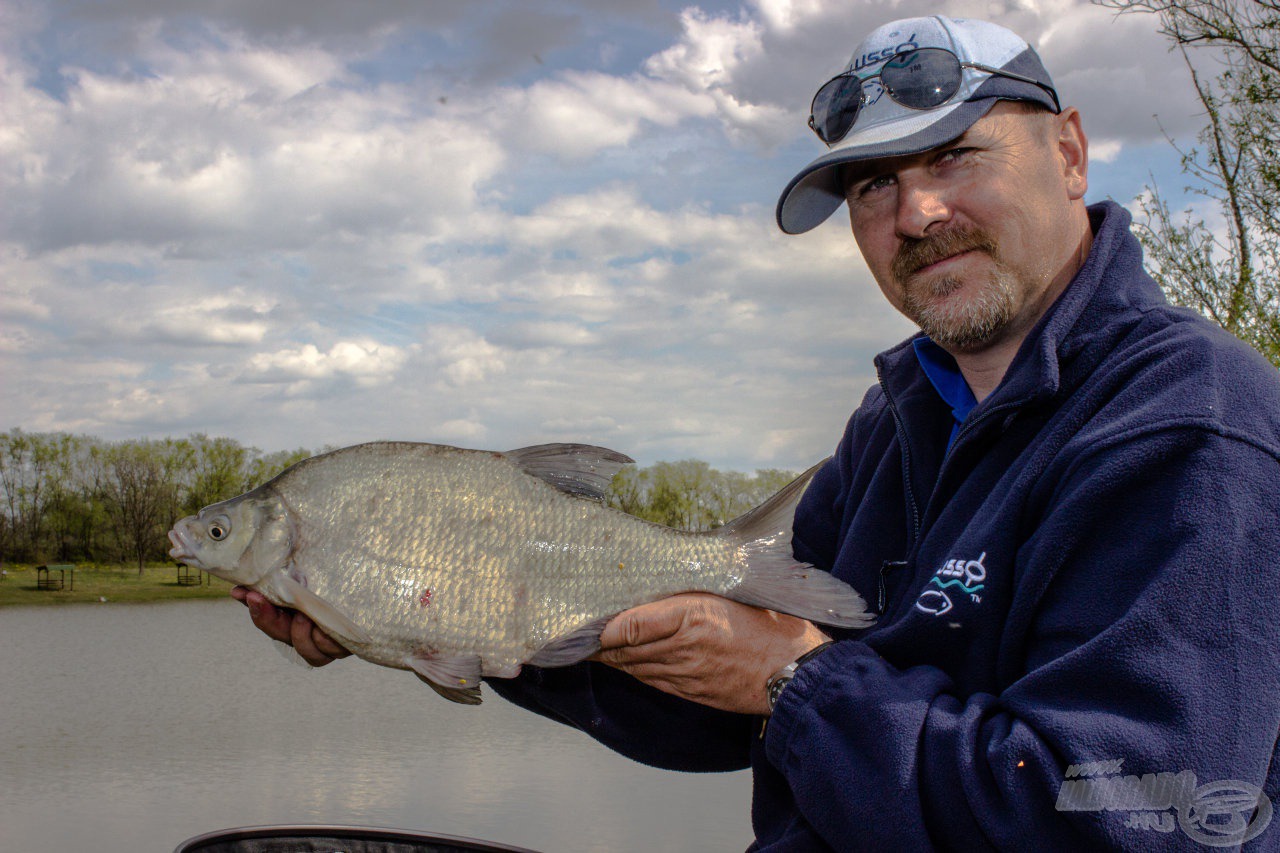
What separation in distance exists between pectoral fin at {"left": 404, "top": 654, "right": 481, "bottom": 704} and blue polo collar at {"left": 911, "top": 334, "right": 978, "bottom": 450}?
115 cm

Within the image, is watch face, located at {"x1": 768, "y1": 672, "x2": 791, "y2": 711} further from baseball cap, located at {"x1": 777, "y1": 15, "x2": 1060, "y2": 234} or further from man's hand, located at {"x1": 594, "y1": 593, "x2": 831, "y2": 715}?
baseball cap, located at {"x1": 777, "y1": 15, "x2": 1060, "y2": 234}

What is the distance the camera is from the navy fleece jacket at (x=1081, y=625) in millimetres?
1280

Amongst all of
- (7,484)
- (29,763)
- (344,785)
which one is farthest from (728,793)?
(7,484)

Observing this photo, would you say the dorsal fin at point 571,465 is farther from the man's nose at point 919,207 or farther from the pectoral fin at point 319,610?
the man's nose at point 919,207

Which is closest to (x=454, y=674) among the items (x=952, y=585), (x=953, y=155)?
(x=952, y=585)

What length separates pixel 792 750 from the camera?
5.25 ft

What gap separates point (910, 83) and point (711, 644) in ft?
4.12

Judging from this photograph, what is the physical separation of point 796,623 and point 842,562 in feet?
1.04

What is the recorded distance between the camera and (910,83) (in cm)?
212

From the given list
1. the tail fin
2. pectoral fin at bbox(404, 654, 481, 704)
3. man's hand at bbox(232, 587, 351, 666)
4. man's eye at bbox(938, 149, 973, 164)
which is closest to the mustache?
man's eye at bbox(938, 149, 973, 164)

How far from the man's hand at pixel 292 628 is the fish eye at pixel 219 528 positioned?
0.14 metres

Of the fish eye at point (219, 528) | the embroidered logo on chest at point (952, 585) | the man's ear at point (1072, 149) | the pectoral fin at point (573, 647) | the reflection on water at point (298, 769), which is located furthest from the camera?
the reflection on water at point (298, 769)

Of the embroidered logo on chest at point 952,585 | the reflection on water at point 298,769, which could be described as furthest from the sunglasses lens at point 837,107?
the reflection on water at point 298,769

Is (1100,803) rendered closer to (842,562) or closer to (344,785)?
(842,562)
